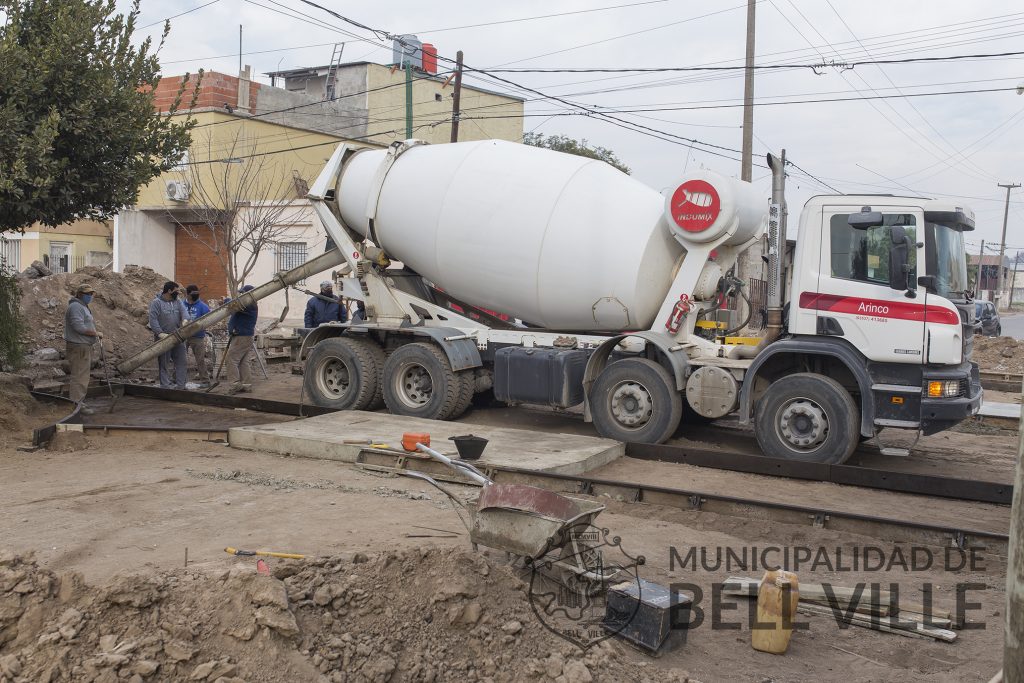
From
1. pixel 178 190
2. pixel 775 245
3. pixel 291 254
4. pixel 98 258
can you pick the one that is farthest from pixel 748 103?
pixel 98 258

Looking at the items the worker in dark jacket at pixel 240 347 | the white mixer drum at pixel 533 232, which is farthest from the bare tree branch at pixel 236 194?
the white mixer drum at pixel 533 232

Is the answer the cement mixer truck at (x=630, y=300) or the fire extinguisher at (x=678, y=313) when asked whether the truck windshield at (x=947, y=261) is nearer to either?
the cement mixer truck at (x=630, y=300)

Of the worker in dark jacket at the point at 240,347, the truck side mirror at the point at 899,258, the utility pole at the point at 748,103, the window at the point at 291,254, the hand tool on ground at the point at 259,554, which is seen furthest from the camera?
the window at the point at 291,254

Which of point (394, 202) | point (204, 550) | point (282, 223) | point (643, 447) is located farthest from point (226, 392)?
point (282, 223)

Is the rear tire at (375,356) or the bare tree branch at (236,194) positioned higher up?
the bare tree branch at (236,194)

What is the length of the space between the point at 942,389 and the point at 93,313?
1442cm

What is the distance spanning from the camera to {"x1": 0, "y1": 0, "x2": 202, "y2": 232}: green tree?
1009 cm

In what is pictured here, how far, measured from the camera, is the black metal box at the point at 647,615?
5.00 meters

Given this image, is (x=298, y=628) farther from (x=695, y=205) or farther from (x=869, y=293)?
(x=695, y=205)

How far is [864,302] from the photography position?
8984 mm

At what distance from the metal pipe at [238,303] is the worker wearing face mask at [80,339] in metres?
1.25

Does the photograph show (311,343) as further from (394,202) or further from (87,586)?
(87,586)

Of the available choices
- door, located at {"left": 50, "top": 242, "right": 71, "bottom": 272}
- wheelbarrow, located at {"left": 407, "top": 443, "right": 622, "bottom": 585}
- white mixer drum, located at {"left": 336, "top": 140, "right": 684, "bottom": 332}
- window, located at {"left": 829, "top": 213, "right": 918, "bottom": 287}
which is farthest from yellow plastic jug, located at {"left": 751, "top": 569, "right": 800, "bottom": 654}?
door, located at {"left": 50, "top": 242, "right": 71, "bottom": 272}

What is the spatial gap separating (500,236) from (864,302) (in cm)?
430
